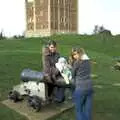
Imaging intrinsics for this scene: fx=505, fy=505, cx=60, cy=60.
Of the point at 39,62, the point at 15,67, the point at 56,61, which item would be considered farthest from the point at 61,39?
the point at 56,61

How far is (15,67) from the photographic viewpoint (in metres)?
18.0

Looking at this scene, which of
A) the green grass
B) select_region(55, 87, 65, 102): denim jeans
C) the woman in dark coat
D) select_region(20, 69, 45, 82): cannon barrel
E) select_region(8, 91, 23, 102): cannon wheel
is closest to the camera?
the woman in dark coat

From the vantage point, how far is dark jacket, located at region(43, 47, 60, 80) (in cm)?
1141

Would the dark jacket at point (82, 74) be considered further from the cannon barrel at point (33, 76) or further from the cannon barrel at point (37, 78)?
the cannon barrel at point (33, 76)

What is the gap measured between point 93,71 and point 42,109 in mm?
10098

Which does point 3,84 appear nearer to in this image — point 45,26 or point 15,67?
point 15,67

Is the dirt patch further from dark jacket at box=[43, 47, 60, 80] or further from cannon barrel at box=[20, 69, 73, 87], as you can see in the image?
dark jacket at box=[43, 47, 60, 80]

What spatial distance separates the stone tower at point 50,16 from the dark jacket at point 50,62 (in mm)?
54017

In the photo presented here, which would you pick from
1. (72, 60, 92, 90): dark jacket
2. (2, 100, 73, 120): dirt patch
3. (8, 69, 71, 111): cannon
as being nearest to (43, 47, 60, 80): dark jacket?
(8, 69, 71, 111): cannon

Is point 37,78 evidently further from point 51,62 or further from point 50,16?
point 50,16

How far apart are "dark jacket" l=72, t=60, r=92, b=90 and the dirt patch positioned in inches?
57.1

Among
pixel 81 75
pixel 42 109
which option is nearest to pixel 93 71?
pixel 42 109

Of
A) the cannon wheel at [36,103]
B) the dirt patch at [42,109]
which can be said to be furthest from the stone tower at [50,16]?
the cannon wheel at [36,103]

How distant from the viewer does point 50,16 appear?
229 feet
